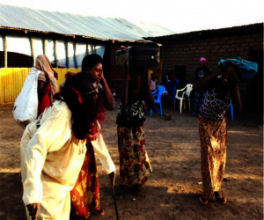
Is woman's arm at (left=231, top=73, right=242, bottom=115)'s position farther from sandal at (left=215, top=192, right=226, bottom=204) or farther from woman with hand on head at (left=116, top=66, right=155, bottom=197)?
sandal at (left=215, top=192, right=226, bottom=204)

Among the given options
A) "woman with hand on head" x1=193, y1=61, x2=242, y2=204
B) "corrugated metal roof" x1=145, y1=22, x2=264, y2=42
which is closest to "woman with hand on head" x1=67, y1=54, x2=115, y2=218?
"woman with hand on head" x1=193, y1=61, x2=242, y2=204

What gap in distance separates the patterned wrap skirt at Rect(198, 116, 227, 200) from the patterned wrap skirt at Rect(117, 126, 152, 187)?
29.5 inches

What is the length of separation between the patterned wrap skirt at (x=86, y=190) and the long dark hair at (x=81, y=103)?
2.20 feet

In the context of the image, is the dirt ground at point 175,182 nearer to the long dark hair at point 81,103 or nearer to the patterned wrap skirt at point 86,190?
the patterned wrap skirt at point 86,190

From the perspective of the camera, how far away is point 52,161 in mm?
1766

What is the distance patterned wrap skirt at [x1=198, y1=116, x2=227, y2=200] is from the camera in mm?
2889

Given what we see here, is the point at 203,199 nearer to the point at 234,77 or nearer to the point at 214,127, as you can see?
the point at 214,127

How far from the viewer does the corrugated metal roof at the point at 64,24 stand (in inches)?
378

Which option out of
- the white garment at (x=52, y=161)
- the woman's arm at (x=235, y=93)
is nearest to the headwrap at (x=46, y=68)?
the white garment at (x=52, y=161)

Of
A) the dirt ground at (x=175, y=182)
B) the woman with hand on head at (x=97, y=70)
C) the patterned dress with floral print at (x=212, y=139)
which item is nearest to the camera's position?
the woman with hand on head at (x=97, y=70)

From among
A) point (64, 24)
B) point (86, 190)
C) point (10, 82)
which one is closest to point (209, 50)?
point (64, 24)

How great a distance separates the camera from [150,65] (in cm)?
287

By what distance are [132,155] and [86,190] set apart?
0.76 meters

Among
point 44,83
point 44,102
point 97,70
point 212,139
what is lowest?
point 212,139
